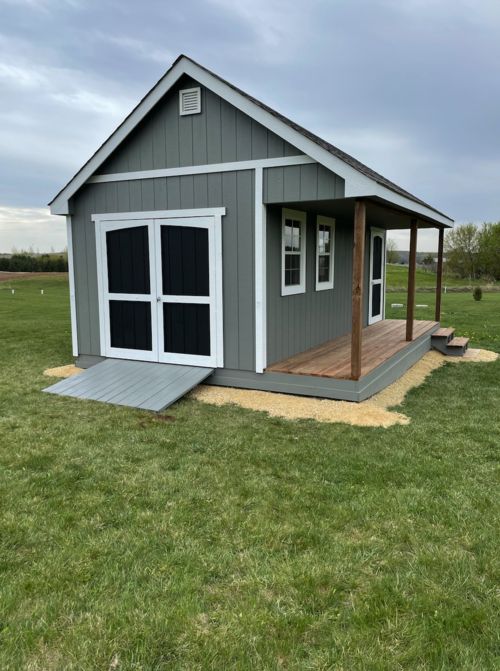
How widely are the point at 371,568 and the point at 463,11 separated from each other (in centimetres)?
928

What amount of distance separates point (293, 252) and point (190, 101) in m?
2.35

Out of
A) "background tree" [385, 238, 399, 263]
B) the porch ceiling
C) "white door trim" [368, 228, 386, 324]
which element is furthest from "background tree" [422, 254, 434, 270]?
the porch ceiling

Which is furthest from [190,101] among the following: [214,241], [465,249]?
[465,249]

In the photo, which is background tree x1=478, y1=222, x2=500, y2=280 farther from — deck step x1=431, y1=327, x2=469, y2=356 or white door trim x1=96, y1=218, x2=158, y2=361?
white door trim x1=96, y1=218, x2=158, y2=361

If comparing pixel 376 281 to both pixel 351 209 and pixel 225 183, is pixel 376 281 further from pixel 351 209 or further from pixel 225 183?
pixel 225 183

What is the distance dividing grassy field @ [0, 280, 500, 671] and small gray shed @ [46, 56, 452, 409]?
4.68 feet

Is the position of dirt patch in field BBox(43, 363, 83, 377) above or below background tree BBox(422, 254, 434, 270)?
below

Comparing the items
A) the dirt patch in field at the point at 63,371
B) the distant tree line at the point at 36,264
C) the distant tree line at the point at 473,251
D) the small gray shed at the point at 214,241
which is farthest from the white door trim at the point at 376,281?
the distant tree line at the point at 473,251

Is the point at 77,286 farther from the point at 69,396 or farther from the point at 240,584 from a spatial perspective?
the point at 240,584

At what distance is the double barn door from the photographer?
6.41 meters

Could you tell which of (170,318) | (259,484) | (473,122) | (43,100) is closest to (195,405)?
(170,318)

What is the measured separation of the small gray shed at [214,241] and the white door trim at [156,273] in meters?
0.02

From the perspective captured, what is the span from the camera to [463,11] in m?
8.34

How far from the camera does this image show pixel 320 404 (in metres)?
5.71
